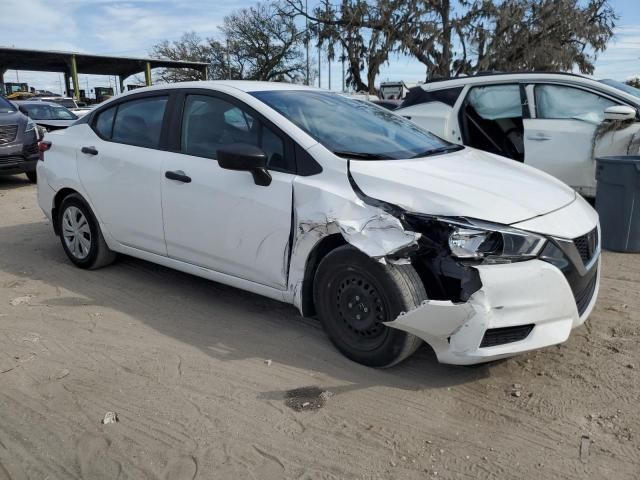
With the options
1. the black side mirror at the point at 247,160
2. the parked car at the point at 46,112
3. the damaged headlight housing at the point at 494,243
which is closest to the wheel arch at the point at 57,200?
the black side mirror at the point at 247,160

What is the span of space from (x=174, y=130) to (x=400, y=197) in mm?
2011

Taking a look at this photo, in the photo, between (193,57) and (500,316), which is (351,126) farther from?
(193,57)

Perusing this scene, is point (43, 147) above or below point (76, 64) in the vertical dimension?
below

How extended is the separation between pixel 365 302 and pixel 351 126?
1354 mm

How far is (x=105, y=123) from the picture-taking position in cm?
501

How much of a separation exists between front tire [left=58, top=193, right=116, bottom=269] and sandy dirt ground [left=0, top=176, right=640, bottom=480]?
819 millimetres

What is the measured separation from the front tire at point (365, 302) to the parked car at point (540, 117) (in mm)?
3784

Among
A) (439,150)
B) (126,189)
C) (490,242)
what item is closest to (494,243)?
(490,242)

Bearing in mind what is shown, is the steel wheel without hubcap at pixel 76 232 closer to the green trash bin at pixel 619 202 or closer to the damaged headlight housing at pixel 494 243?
the damaged headlight housing at pixel 494 243

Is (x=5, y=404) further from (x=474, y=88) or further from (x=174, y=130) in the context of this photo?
(x=474, y=88)

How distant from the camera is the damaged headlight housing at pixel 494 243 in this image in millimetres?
2945

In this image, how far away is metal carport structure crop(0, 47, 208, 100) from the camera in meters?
38.4

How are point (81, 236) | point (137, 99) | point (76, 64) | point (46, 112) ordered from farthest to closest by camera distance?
point (76, 64)
point (46, 112)
point (81, 236)
point (137, 99)

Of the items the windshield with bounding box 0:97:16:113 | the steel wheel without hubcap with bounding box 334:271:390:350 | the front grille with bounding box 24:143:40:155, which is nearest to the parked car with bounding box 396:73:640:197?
the steel wheel without hubcap with bounding box 334:271:390:350
